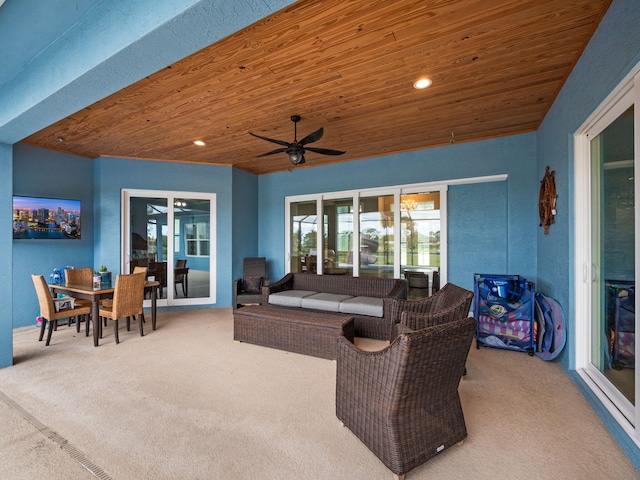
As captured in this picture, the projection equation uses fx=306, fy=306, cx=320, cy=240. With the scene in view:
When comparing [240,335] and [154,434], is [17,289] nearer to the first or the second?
[240,335]

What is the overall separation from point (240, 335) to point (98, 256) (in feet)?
11.2

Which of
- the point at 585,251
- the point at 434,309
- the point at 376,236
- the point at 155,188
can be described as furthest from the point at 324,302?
the point at 155,188

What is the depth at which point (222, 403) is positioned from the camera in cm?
243

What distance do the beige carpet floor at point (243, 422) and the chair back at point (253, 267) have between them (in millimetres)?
2722

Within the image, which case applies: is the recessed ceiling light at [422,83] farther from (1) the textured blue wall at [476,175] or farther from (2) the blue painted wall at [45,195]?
(2) the blue painted wall at [45,195]

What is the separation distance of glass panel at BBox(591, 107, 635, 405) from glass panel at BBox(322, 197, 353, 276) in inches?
143

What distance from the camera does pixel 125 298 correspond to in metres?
3.89

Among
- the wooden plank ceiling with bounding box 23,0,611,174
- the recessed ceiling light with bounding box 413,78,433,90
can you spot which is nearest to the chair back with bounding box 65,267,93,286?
the wooden plank ceiling with bounding box 23,0,611,174

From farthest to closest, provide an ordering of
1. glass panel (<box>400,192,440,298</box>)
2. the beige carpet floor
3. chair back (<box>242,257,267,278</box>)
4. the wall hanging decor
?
Answer: chair back (<box>242,257,267,278</box>) → glass panel (<box>400,192,440,298</box>) → the wall hanging decor → the beige carpet floor

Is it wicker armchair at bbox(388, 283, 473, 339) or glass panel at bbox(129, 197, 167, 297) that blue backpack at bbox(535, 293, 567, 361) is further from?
glass panel at bbox(129, 197, 167, 297)

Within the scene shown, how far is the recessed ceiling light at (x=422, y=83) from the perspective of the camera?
9.43 feet

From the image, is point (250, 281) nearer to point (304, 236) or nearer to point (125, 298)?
point (304, 236)

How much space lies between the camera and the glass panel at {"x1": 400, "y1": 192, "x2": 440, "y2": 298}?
196 inches

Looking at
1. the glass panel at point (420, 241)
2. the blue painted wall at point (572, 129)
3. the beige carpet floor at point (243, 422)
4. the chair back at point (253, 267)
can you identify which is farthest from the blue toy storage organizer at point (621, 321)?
the chair back at point (253, 267)
